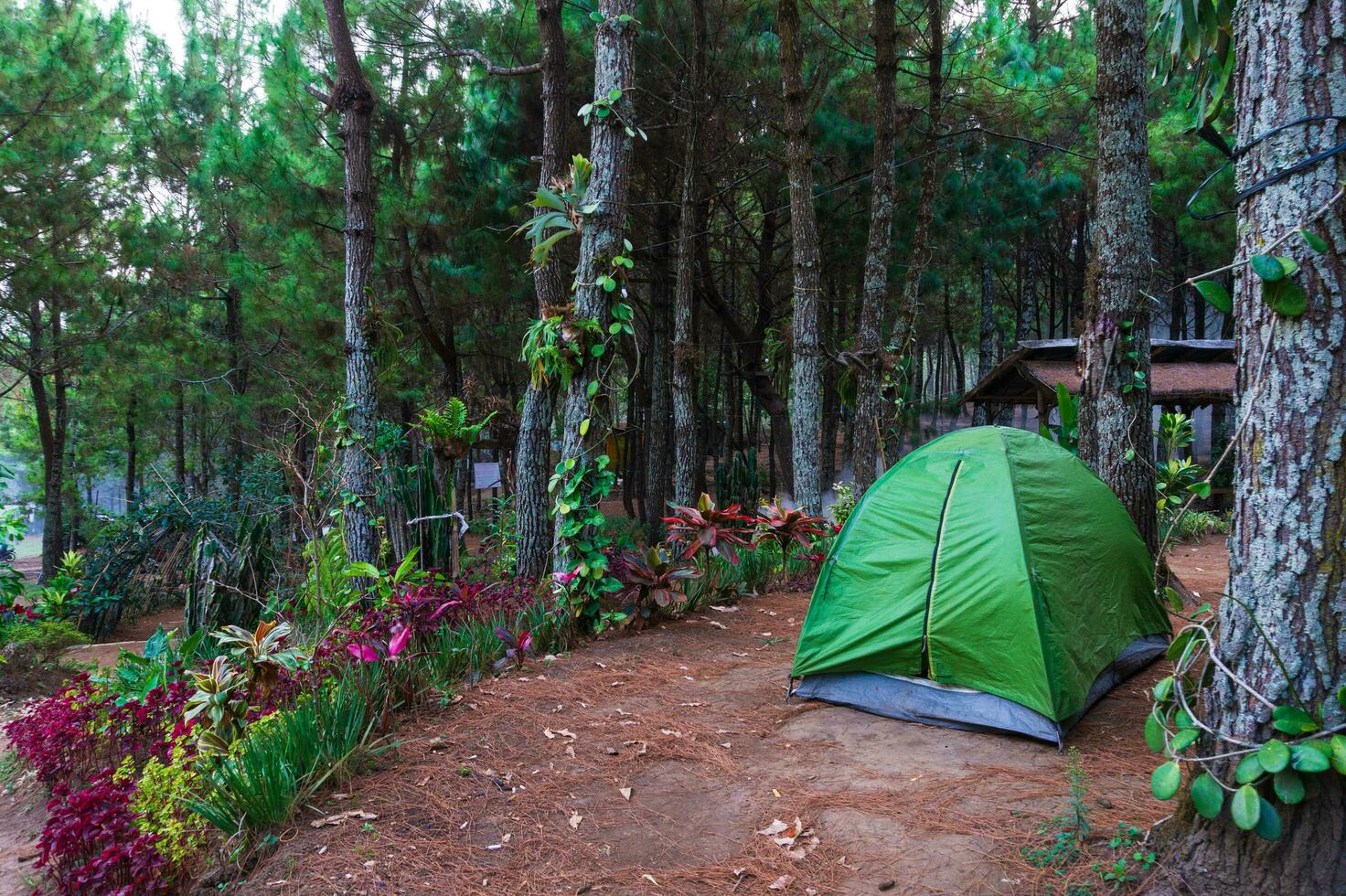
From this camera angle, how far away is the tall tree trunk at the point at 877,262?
28.6 ft

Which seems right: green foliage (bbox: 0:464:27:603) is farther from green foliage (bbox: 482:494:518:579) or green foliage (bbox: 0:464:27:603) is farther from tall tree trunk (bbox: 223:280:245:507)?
tall tree trunk (bbox: 223:280:245:507)

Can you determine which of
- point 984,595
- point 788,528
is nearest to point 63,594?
point 788,528

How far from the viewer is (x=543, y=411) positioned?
27.5 feet

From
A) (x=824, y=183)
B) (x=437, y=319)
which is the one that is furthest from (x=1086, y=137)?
(x=437, y=319)

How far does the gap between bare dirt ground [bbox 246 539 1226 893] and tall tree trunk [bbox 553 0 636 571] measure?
70.7 inches

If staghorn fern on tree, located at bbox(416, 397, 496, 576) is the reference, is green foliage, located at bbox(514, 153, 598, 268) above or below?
above

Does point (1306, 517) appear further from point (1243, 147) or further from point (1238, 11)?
point (1238, 11)

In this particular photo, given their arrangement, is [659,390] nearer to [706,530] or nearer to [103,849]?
[706,530]

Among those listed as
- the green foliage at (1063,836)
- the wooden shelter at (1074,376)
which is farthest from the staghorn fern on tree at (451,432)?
the wooden shelter at (1074,376)

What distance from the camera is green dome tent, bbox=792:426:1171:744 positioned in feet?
12.2

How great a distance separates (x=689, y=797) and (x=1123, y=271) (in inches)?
175

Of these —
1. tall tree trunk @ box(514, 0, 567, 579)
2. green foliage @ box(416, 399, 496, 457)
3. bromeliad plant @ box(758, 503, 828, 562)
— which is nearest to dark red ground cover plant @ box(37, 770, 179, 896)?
green foliage @ box(416, 399, 496, 457)

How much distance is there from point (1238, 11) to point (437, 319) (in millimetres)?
12634

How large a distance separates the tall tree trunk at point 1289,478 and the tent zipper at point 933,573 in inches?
65.7
